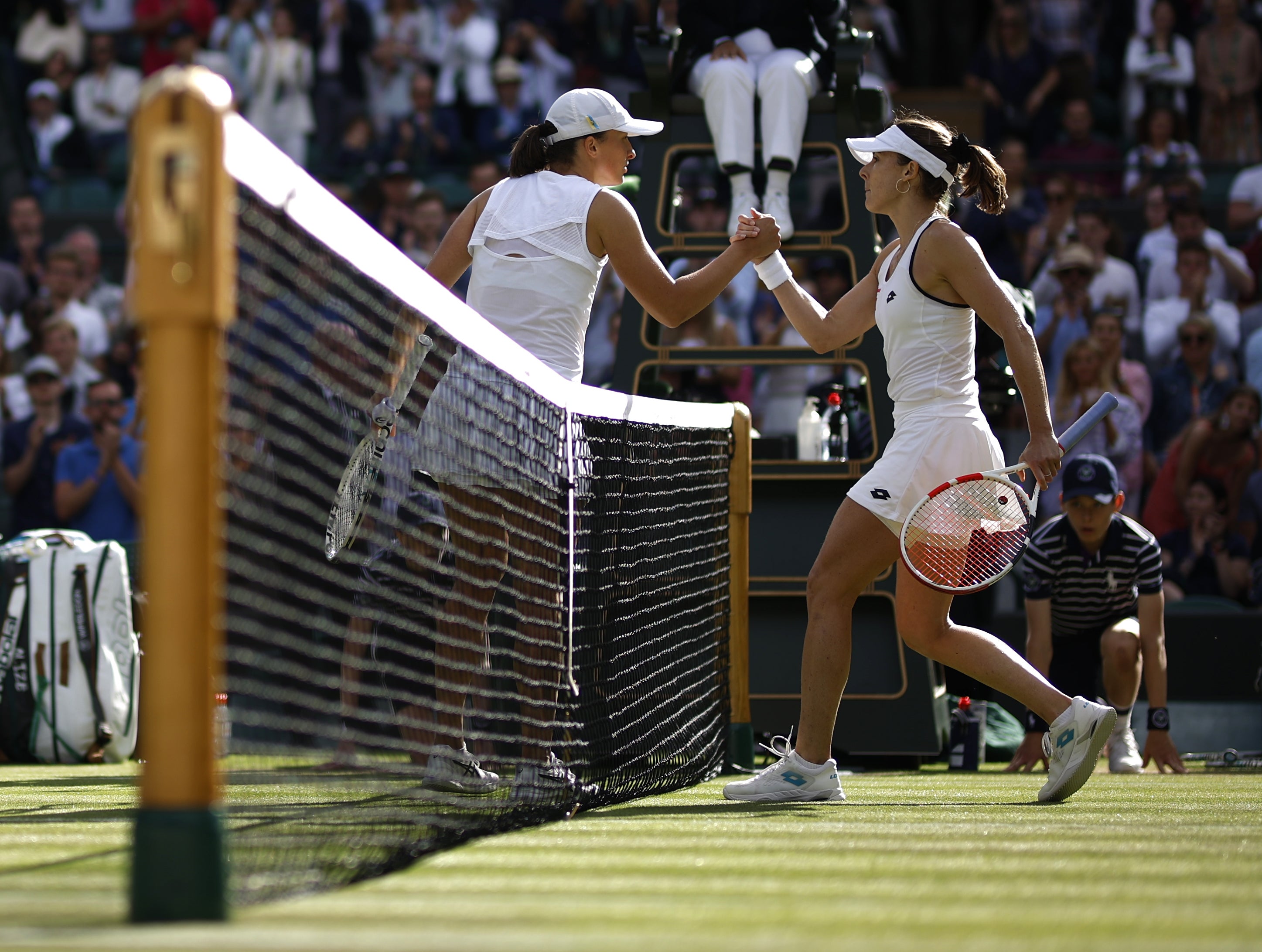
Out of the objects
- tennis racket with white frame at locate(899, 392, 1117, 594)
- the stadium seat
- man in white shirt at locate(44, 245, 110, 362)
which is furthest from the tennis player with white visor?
man in white shirt at locate(44, 245, 110, 362)

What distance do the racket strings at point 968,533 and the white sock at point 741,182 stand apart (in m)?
3.40

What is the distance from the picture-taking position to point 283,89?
14773 mm

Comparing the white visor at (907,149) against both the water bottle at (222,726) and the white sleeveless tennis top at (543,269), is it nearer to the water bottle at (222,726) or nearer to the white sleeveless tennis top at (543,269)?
the white sleeveless tennis top at (543,269)

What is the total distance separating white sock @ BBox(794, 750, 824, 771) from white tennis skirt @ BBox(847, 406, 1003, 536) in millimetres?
701

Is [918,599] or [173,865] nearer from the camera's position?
[173,865]

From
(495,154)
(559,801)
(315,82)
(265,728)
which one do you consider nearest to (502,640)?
(559,801)

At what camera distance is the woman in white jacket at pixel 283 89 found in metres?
14.7

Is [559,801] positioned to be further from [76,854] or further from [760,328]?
[760,328]

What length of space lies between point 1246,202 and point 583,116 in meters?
8.57

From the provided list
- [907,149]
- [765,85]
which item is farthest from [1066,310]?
[907,149]

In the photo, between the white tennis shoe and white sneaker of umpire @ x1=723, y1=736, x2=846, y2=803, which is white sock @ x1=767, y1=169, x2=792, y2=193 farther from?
white sneaker of umpire @ x1=723, y1=736, x2=846, y2=803

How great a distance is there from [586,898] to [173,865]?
2.35ft

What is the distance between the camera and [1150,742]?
7086 millimetres

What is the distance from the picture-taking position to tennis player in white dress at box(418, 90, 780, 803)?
452 centimetres
